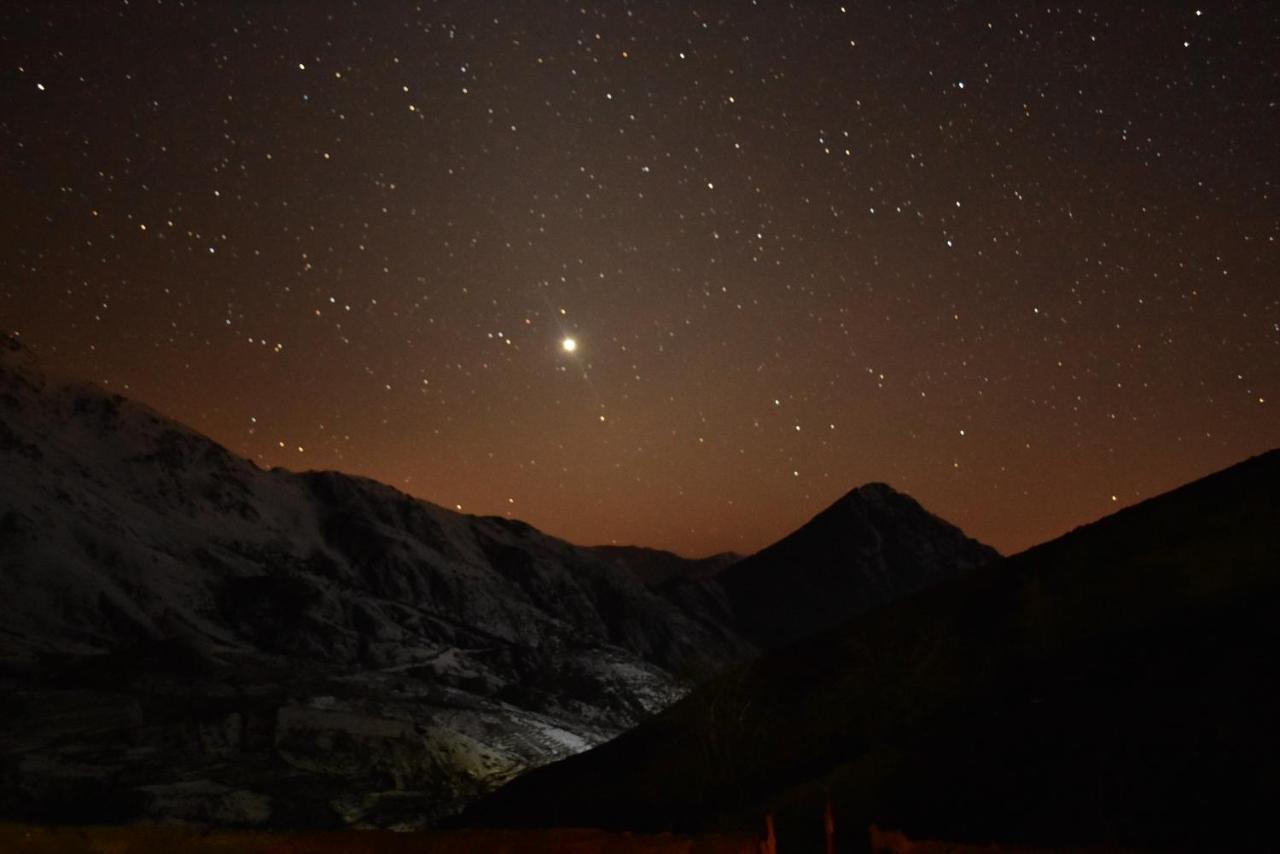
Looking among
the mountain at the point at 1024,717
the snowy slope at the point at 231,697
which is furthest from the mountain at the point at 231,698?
the mountain at the point at 1024,717

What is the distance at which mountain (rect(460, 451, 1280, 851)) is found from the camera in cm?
2784

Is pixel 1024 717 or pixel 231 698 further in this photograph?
pixel 231 698

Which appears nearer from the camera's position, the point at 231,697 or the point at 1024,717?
the point at 1024,717

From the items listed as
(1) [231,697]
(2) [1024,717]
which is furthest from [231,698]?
(2) [1024,717]

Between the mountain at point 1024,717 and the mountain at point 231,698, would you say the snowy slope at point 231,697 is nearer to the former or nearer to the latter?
the mountain at point 231,698

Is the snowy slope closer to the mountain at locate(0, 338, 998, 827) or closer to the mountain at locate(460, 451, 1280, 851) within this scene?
the mountain at locate(0, 338, 998, 827)

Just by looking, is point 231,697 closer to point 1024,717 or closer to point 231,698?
point 231,698

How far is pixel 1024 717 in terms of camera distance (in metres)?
36.9

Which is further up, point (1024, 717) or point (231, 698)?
point (231, 698)

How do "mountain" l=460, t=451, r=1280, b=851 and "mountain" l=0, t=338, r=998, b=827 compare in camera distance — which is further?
"mountain" l=0, t=338, r=998, b=827

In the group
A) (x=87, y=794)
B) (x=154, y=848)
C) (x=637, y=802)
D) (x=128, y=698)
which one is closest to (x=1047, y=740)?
(x=637, y=802)

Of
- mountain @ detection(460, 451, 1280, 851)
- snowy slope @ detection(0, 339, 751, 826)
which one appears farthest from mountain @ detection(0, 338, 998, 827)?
mountain @ detection(460, 451, 1280, 851)

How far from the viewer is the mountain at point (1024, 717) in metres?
27.8

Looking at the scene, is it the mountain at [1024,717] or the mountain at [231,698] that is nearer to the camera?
the mountain at [1024,717]
